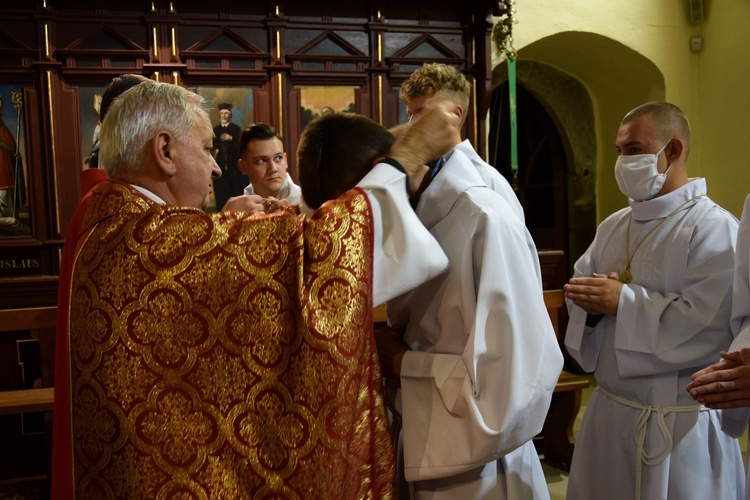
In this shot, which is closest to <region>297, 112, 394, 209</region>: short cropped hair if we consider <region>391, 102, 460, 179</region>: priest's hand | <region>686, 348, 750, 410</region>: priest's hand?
<region>391, 102, 460, 179</region>: priest's hand

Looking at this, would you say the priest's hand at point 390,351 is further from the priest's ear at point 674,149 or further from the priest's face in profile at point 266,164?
the priest's face in profile at point 266,164

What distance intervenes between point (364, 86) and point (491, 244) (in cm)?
471

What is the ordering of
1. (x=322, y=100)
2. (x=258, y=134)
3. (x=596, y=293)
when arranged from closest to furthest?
1. (x=596, y=293)
2. (x=258, y=134)
3. (x=322, y=100)

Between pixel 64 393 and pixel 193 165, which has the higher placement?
pixel 193 165

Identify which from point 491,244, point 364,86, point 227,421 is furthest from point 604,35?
point 227,421

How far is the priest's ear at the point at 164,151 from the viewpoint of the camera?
170 centimetres

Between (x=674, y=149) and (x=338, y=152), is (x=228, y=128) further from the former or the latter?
(x=338, y=152)

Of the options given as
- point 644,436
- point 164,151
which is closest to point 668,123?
point 644,436

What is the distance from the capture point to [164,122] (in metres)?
1.70

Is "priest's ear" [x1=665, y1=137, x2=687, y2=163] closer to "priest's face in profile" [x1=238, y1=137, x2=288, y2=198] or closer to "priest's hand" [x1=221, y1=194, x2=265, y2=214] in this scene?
"priest's hand" [x1=221, y1=194, x2=265, y2=214]

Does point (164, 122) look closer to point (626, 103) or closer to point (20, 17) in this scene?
point (20, 17)

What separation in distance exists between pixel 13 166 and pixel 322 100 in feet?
8.46

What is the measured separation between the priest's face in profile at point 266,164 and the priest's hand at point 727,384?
8.34 feet

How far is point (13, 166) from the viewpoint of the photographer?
546 centimetres
